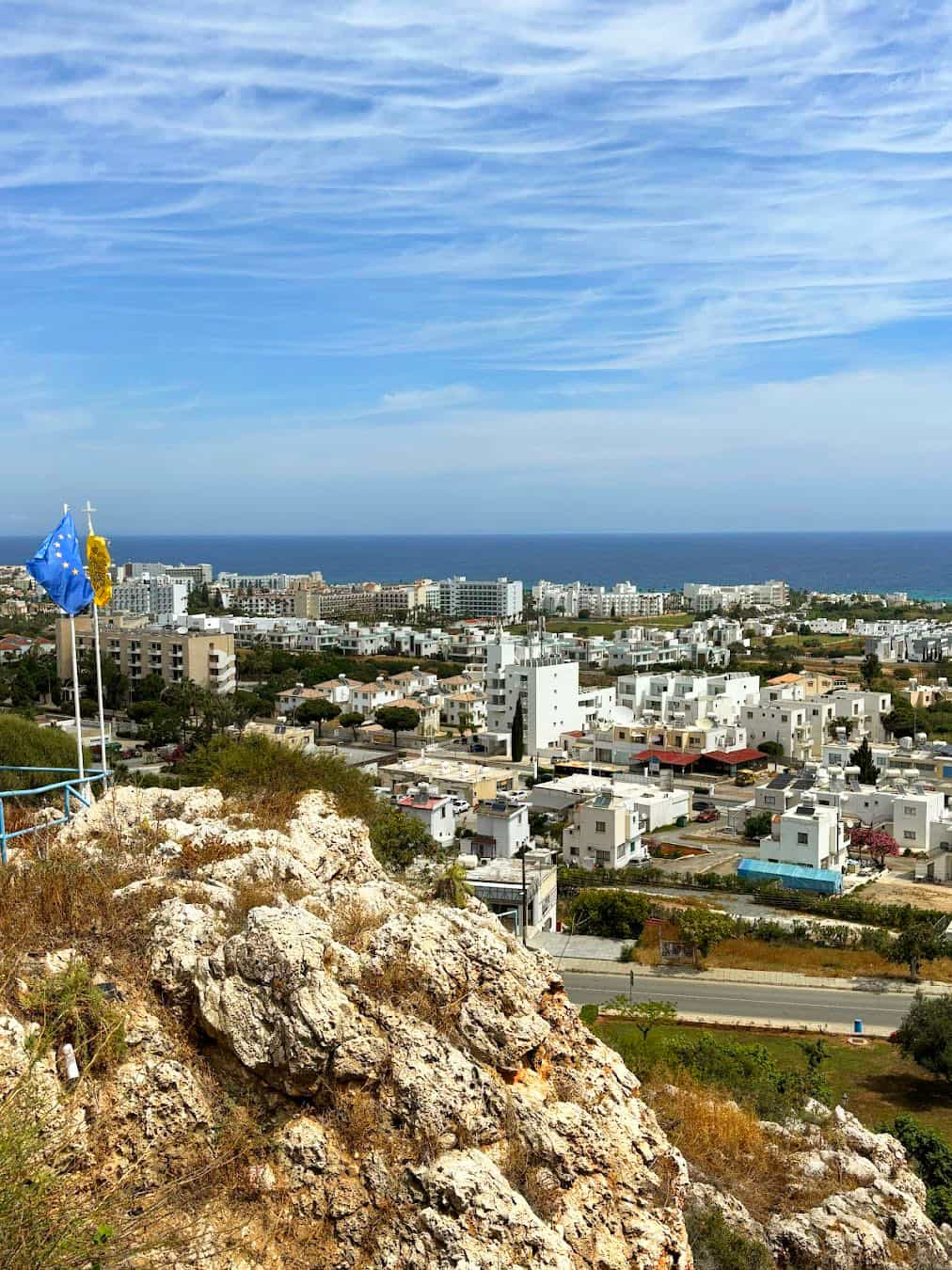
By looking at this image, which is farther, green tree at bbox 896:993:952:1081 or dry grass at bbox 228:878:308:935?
green tree at bbox 896:993:952:1081

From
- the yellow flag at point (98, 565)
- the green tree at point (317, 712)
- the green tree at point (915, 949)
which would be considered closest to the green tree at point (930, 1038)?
the green tree at point (915, 949)

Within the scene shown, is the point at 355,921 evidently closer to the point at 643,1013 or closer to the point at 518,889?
the point at 643,1013

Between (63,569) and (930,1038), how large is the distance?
42.4 feet

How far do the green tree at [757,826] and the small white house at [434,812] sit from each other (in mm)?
8670

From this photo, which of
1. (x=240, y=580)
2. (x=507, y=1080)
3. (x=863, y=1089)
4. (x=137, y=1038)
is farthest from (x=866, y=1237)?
(x=240, y=580)

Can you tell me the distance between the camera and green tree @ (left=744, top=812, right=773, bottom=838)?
30.2 metres

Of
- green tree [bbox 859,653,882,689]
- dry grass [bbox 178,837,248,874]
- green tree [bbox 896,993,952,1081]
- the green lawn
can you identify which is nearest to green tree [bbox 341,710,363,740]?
green tree [bbox 859,653,882,689]

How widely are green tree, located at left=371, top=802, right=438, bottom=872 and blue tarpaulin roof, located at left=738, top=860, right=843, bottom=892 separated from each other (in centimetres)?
1163

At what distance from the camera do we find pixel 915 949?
64.7 feet

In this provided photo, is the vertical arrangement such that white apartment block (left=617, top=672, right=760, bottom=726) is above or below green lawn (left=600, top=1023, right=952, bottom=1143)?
above

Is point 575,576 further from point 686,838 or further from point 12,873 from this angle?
point 12,873

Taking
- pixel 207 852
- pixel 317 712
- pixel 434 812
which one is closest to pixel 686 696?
pixel 317 712

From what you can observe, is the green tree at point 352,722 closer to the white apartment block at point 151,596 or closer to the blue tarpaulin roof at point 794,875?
the blue tarpaulin roof at point 794,875

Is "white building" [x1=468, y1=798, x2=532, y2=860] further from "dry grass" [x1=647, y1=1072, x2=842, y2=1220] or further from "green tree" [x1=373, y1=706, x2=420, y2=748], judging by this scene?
"dry grass" [x1=647, y1=1072, x2=842, y2=1220]
